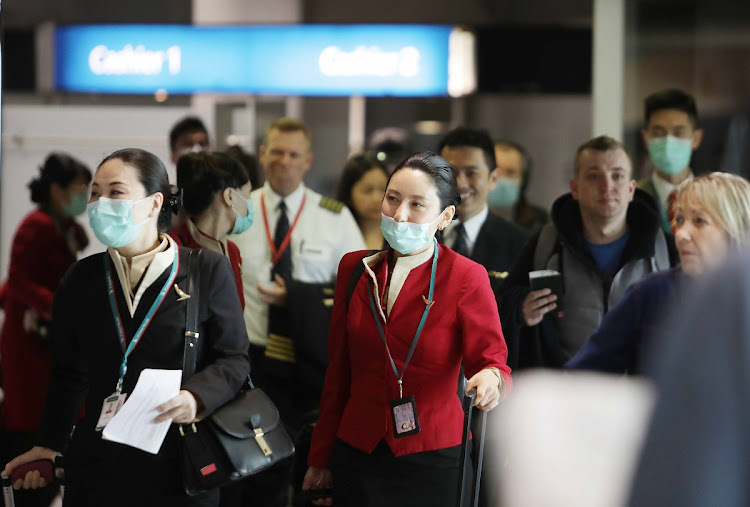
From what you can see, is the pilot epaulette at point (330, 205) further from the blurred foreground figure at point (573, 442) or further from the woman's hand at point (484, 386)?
the blurred foreground figure at point (573, 442)

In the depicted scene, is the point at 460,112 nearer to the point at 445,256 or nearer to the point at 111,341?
the point at 445,256

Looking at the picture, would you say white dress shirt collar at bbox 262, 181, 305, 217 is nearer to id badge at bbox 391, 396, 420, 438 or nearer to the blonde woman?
id badge at bbox 391, 396, 420, 438

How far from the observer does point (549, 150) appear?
655 cm

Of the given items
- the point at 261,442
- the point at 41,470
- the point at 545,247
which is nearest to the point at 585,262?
the point at 545,247

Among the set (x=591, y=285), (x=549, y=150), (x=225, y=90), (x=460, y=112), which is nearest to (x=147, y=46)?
(x=225, y=90)

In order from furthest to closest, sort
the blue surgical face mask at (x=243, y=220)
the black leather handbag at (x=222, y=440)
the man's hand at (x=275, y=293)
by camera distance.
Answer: the man's hand at (x=275, y=293) → the blue surgical face mask at (x=243, y=220) → the black leather handbag at (x=222, y=440)

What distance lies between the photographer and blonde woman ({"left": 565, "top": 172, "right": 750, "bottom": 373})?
129 inches

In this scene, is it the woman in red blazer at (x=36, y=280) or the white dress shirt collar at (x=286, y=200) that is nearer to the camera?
the white dress shirt collar at (x=286, y=200)

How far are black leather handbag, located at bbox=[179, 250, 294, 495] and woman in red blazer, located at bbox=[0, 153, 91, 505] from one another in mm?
2463

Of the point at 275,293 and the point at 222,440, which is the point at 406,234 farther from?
the point at 275,293

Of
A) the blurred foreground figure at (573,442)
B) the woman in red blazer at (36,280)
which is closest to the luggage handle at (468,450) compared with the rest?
the blurred foreground figure at (573,442)

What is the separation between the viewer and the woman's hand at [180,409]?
3.00m

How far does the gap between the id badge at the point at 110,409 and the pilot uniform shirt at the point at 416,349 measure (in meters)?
0.65

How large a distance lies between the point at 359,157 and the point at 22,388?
2217 millimetres
